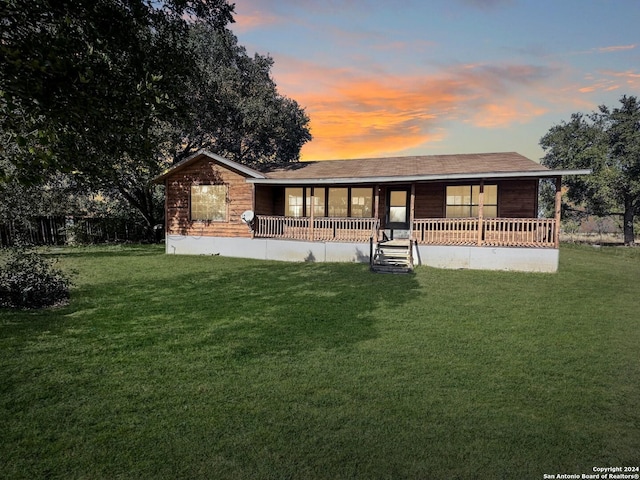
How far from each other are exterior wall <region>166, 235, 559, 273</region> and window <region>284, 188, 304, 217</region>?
8.28 ft

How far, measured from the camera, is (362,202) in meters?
17.9

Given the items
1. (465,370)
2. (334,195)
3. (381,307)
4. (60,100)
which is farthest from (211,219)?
(465,370)

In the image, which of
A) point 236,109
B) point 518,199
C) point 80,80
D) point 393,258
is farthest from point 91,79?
point 236,109

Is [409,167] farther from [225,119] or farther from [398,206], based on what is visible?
[225,119]

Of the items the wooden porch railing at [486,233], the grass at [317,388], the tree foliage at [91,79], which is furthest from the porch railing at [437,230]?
the tree foliage at [91,79]

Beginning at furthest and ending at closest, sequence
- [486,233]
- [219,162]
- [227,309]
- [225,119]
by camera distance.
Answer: [225,119], [219,162], [486,233], [227,309]

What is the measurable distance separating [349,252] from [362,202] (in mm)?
3395

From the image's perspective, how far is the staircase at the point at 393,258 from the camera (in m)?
13.1

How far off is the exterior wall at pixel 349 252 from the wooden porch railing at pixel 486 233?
32cm

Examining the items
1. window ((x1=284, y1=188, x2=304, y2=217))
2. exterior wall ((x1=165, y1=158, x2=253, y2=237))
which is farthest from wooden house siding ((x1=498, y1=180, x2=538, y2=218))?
exterior wall ((x1=165, y1=158, x2=253, y2=237))

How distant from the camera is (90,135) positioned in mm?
5809

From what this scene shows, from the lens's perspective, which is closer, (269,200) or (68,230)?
(269,200)

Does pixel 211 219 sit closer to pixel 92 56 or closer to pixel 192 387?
pixel 92 56

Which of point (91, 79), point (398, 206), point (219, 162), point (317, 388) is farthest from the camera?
point (219, 162)
